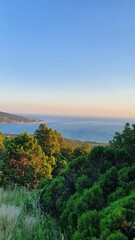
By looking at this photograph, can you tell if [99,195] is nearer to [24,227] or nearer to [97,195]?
[97,195]

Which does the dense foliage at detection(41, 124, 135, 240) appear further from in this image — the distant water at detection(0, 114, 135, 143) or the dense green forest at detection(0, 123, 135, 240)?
the distant water at detection(0, 114, 135, 143)

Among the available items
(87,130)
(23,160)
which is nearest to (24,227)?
(23,160)

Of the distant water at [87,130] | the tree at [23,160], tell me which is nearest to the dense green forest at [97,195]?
the distant water at [87,130]

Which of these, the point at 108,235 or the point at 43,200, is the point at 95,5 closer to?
the point at 43,200

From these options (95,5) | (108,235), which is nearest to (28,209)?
(108,235)

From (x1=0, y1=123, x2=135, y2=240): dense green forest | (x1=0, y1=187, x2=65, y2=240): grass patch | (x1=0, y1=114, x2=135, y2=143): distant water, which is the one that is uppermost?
(x1=0, y1=123, x2=135, y2=240): dense green forest

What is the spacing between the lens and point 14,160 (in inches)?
488

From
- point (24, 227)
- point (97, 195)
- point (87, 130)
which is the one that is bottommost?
point (87, 130)

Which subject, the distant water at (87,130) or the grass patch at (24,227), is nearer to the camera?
the grass patch at (24,227)

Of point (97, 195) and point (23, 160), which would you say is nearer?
point (97, 195)

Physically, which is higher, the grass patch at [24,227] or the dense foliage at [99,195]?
the dense foliage at [99,195]

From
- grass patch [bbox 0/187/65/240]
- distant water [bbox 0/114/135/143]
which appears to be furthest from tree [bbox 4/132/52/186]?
grass patch [bbox 0/187/65/240]

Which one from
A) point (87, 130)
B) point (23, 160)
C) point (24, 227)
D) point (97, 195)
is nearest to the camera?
point (97, 195)

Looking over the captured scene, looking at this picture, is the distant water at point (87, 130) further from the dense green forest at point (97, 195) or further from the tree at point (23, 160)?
the tree at point (23, 160)
